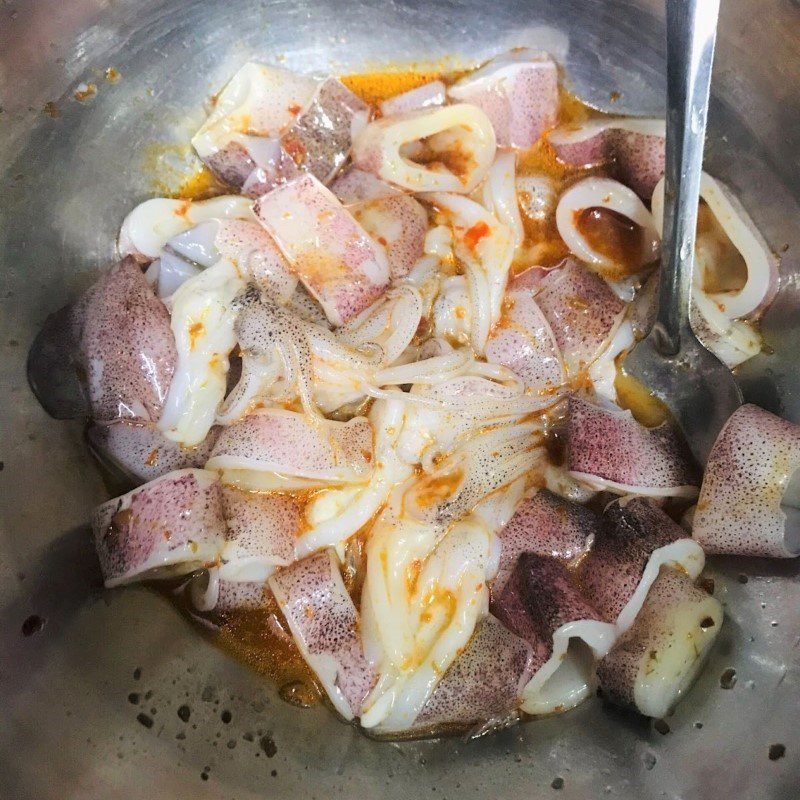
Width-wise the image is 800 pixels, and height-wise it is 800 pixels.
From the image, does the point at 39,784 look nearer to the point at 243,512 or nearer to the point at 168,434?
the point at 243,512

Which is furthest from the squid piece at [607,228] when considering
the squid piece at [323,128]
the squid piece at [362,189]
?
the squid piece at [323,128]

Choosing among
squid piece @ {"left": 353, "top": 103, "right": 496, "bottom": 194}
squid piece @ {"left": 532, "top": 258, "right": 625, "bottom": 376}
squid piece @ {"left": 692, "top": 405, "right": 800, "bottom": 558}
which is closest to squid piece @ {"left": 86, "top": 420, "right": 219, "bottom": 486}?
squid piece @ {"left": 353, "top": 103, "right": 496, "bottom": 194}

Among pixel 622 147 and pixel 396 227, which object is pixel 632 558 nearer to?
pixel 396 227

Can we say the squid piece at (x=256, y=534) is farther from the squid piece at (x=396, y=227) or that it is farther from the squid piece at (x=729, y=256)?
the squid piece at (x=729, y=256)

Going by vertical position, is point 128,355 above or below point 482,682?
above

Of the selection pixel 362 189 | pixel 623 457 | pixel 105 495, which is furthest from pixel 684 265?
pixel 105 495
